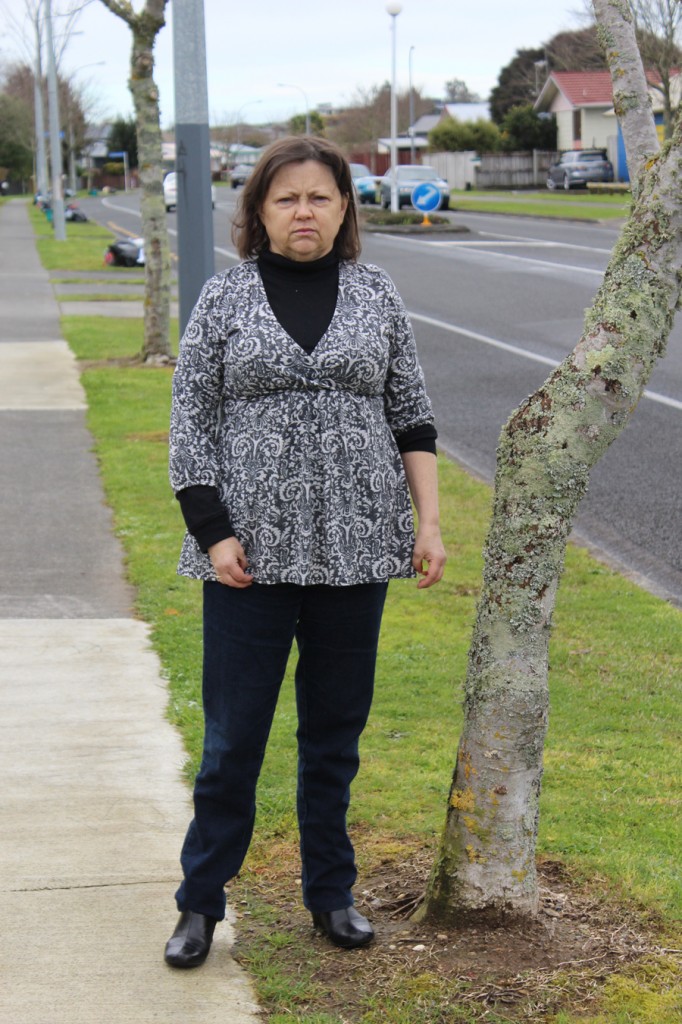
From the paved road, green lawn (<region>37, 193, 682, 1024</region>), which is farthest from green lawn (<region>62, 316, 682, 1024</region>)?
the paved road

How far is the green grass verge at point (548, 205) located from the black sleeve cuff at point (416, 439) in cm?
3169

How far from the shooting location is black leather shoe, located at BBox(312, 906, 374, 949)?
3.20 meters

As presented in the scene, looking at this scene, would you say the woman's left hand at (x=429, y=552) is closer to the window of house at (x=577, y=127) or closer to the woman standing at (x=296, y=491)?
the woman standing at (x=296, y=491)

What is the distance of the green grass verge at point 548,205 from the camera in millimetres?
37656

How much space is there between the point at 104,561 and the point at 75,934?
3670 millimetres

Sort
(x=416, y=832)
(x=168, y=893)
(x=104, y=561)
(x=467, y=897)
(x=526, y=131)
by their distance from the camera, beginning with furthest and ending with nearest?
(x=526, y=131), (x=104, y=561), (x=416, y=832), (x=168, y=893), (x=467, y=897)

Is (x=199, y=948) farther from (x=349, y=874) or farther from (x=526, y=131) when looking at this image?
(x=526, y=131)

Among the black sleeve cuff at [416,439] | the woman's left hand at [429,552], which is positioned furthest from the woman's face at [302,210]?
the woman's left hand at [429,552]

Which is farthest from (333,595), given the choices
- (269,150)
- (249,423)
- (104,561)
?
(104,561)

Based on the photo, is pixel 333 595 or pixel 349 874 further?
pixel 349 874

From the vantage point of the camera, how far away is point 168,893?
11.6 ft

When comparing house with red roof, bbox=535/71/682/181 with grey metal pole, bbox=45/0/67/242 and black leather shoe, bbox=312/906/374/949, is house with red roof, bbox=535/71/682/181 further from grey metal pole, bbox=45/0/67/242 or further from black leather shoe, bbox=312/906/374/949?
black leather shoe, bbox=312/906/374/949

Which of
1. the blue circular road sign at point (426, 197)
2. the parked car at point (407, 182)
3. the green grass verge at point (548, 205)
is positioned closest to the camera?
the blue circular road sign at point (426, 197)

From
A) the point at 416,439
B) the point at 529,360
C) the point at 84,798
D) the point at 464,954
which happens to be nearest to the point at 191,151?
the point at 84,798
